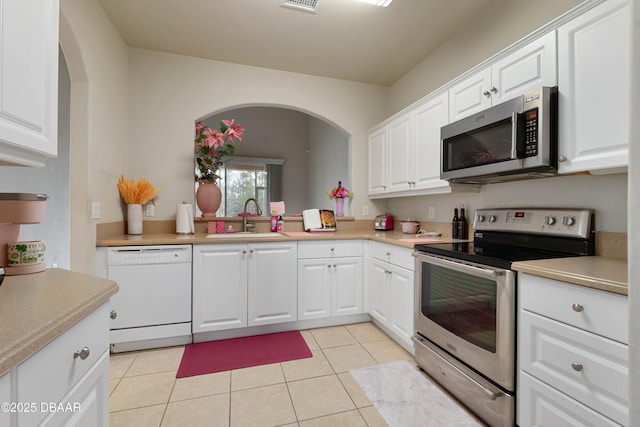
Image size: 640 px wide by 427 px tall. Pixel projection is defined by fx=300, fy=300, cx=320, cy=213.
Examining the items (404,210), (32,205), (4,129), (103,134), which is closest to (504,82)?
(404,210)

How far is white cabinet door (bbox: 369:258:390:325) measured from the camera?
2.56m

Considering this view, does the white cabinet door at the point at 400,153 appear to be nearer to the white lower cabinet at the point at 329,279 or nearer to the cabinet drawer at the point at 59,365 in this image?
the white lower cabinet at the point at 329,279

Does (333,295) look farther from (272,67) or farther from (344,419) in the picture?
(272,67)

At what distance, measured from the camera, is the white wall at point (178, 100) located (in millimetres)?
2854

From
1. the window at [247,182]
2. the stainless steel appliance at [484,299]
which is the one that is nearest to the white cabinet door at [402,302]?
the stainless steel appliance at [484,299]

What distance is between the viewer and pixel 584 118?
1382mm

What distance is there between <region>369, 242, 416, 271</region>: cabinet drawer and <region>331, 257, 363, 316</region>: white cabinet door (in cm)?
20

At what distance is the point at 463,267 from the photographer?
167 cm

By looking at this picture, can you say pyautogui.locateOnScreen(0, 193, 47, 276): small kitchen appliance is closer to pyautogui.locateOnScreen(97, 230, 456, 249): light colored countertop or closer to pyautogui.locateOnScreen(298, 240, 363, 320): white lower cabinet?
pyautogui.locateOnScreen(97, 230, 456, 249): light colored countertop

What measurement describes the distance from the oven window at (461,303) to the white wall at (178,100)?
2316 millimetres

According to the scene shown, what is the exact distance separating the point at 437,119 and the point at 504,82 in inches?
22.8

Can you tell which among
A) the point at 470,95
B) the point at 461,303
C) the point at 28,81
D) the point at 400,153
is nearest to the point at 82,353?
the point at 28,81

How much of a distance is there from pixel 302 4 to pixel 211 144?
54.9 inches

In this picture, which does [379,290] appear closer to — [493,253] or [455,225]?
[455,225]
